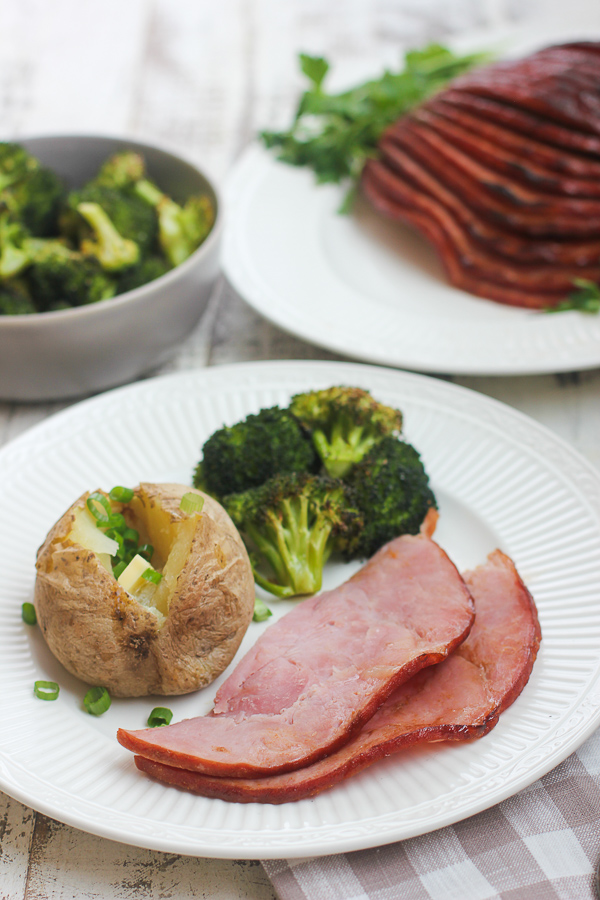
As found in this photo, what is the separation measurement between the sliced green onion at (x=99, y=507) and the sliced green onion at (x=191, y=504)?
194 mm

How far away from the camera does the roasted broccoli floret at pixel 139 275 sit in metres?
3.04

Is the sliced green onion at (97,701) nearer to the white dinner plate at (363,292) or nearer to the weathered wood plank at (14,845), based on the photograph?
the weathered wood plank at (14,845)

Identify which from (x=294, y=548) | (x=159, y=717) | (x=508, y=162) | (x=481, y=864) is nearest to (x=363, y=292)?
(x=508, y=162)

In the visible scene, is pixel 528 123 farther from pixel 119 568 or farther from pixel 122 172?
pixel 119 568

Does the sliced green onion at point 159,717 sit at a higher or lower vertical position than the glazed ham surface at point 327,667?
lower

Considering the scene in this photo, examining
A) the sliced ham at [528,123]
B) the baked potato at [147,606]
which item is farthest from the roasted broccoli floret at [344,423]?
the sliced ham at [528,123]

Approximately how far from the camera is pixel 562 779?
1.73 m

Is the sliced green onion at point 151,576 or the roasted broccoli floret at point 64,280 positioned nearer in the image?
the sliced green onion at point 151,576

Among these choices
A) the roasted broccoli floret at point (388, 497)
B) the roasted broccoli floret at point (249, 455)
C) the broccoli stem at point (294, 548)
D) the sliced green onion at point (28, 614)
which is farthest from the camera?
the roasted broccoli floret at point (249, 455)

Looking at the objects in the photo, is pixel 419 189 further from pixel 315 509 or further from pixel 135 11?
pixel 135 11

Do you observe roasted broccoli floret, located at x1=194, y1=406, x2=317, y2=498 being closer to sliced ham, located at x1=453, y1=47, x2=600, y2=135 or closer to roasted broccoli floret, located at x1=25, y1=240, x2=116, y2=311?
roasted broccoli floret, located at x1=25, y1=240, x2=116, y2=311

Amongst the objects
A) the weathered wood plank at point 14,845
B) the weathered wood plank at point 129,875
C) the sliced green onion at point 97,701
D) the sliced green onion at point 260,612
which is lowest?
the weathered wood plank at point 14,845

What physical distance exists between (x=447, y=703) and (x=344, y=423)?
1.02 meters

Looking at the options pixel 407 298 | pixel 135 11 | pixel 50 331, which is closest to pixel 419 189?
pixel 407 298
